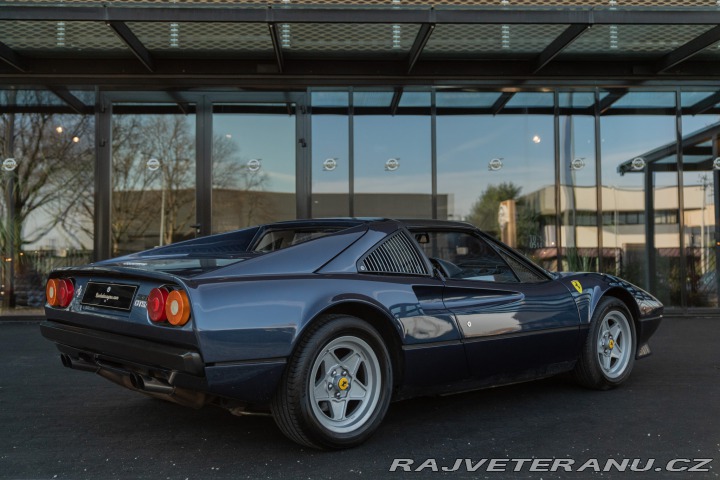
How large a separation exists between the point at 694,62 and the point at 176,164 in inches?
316

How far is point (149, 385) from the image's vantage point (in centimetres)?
288

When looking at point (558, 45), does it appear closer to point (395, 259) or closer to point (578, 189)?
point (578, 189)

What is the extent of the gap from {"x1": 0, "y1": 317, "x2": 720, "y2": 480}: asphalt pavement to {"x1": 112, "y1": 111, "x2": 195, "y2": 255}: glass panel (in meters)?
4.63

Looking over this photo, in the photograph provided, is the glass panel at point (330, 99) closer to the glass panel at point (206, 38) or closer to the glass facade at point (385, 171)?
the glass facade at point (385, 171)

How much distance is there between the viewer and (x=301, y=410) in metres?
2.86

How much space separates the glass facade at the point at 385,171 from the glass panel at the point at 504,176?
22 millimetres

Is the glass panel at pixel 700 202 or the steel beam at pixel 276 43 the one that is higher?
the steel beam at pixel 276 43

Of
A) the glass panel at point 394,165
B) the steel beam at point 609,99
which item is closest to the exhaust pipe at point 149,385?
the glass panel at point 394,165

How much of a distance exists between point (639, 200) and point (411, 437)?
305 inches

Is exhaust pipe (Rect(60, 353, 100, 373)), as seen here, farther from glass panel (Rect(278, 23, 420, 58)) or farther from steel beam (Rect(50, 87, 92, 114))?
steel beam (Rect(50, 87, 92, 114))

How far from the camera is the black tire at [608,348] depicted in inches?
167

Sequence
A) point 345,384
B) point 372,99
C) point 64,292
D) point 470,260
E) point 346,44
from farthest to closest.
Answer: point 372,99 < point 346,44 < point 470,260 < point 64,292 < point 345,384

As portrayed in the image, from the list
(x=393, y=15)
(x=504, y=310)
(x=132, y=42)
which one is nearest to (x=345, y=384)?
(x=504, y=310)

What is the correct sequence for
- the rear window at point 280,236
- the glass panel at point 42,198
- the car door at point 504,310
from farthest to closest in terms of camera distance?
the glass panel at point 42,198
the rear window at point 280,236
the car door at point 504,310
